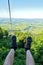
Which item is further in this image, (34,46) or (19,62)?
(34,46)

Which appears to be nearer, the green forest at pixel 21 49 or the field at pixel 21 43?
the field at pixel 21 43

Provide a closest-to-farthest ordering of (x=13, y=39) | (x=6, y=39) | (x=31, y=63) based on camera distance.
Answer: (x=31, y=63)
(x=13, y=39)
(x=6, y=39)

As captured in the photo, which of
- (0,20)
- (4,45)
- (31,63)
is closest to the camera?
(31,63)

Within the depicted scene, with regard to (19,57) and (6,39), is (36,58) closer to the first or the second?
(19,57)

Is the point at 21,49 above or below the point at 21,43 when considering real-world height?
above

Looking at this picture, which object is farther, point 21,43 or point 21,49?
point 21,43

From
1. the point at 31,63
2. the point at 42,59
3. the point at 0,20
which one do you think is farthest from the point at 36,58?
the point at 31,63

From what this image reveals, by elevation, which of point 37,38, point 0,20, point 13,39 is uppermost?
point 13,39

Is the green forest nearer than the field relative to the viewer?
No

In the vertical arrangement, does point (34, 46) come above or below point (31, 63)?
below
